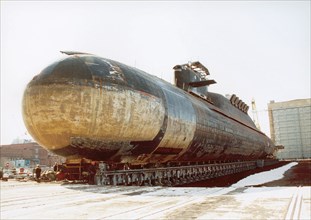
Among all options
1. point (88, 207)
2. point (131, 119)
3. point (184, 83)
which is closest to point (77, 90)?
point (131, 119)

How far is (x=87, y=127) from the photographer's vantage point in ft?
34.8

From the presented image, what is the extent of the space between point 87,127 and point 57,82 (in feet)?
6.30

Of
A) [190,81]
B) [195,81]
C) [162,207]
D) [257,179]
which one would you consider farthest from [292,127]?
[162,207]

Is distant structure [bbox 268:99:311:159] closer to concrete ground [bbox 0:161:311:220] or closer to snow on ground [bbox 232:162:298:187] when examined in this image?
snow on ground [bbox 232:162:298:187]

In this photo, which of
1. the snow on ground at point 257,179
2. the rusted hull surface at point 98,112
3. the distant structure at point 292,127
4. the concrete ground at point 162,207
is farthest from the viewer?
the distant structure at point 292,127

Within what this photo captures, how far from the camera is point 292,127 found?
88.7 m

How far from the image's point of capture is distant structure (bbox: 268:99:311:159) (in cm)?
8650

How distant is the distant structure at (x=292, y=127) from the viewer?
86.5 metres

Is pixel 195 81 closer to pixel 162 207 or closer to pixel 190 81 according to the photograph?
pixel 190 81

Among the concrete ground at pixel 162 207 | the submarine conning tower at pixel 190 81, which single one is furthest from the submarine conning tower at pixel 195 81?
the concrete ground at pixel 162 207

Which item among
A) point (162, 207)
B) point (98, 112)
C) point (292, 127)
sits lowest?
point (162, 207)

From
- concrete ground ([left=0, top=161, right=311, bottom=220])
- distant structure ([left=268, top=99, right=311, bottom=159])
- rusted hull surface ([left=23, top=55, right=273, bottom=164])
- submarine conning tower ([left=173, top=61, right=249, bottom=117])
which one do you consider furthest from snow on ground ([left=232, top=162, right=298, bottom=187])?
distant structure ([left=268, top=99, right=311, bottom=159])

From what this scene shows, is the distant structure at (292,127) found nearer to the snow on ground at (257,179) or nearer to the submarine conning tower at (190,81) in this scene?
the snow on ground at (257,179)

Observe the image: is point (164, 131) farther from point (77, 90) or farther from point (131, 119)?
point (77, 90)
